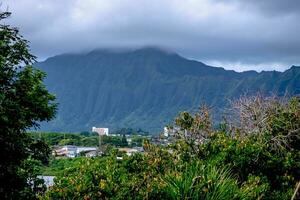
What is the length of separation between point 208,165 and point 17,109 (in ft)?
15.0

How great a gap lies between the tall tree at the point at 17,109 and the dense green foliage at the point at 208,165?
4.06ft

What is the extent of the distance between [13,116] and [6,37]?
92.4 inches

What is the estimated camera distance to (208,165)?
11.5 m

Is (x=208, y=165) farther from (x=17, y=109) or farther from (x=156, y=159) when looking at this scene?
(x=17, y=109)

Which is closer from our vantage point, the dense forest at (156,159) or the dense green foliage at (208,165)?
the dense green foliage at (208,165)

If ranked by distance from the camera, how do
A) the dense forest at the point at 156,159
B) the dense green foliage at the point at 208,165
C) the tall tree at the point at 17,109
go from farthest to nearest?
the tall tree at the point at 17,109
the dense forest at the point at 156,159
the dense green foliage at the point at 208,165

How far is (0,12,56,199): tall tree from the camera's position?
13086 mm

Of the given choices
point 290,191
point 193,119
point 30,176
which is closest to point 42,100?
point 30,176

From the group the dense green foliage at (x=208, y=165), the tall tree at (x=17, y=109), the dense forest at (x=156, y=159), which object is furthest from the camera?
the tall tree at (x=17, y=109)

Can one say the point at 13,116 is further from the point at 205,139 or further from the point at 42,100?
the point at 205,139

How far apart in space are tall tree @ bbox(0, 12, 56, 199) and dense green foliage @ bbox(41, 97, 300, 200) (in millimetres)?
1237

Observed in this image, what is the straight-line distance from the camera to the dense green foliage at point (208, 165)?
10055 millimetres

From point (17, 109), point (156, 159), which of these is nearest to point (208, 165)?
point (156, 159)

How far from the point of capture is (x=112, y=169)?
12.4 metres
